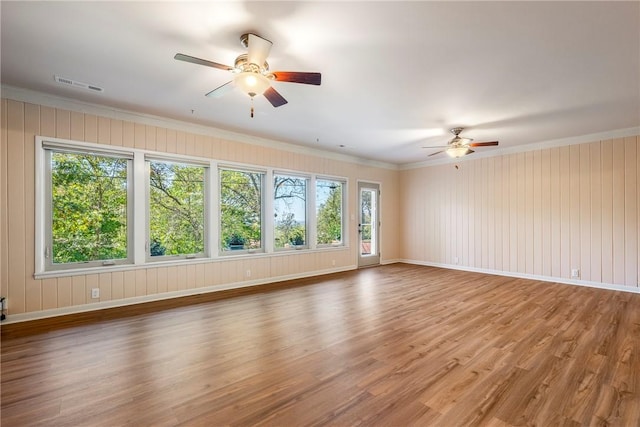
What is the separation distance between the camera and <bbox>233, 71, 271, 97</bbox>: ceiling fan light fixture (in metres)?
2.55

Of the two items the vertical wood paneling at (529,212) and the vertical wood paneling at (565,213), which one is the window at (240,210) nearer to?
the vertical wood paneling at (529,212)

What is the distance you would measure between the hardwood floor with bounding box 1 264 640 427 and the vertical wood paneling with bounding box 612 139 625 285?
946mm

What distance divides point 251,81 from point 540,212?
19.9 ft

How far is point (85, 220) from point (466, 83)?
5056 mm

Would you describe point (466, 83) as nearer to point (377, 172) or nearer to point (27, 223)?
point (377, 172)

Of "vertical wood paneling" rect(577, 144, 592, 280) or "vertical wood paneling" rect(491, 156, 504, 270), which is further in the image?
"vertical wood paneling" rect(491, 156, 504, 270)

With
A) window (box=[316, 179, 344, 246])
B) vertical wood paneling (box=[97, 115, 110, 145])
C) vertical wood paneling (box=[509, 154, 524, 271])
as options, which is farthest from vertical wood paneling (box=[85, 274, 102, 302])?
vertical wood paneling (box=[509, 154, 524, 271])

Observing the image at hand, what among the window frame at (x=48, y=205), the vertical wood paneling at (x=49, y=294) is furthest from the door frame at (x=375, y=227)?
the vertical wood paneling at (x=49, y=294)

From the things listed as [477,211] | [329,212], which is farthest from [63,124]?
[477,211]

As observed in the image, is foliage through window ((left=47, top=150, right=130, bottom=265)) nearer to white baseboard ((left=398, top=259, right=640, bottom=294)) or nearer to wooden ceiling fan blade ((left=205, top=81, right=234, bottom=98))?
wooden ceiling fan blade ((left=205, top=81, right=234, bottom=98))

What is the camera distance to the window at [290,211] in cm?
592

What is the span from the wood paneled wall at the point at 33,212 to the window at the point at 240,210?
272 mm

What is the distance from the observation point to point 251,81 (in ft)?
8.43

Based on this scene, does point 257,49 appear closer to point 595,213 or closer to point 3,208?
point 3,208
